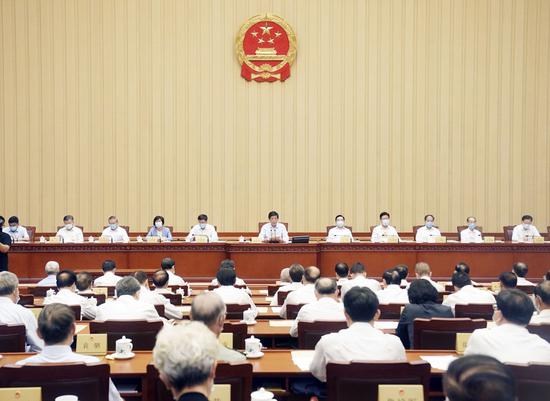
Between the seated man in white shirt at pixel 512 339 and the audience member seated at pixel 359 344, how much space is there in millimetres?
416

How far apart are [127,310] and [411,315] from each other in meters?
2.13

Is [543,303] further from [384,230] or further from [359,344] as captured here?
[384,230]

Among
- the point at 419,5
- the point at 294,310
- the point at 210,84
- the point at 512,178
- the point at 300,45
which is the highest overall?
the point at 419,5

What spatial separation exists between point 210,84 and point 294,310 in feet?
30.3

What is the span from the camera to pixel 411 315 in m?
4.68

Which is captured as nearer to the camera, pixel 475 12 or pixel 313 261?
pixel 313 261

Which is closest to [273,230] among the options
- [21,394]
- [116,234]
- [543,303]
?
[116,234]

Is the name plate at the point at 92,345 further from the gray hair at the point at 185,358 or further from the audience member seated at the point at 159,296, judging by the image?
the gray hair at the point at 185,358

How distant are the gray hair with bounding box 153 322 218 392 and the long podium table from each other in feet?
25.9

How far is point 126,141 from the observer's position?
13.8 meters

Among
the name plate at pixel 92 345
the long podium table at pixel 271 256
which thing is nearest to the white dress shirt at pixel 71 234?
the long podium table at pixel 271 256

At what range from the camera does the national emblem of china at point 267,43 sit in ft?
44.9

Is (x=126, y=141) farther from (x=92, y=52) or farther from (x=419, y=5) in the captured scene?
(x=419, y=5)

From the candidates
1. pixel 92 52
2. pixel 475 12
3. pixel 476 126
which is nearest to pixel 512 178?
pixel 476 126
